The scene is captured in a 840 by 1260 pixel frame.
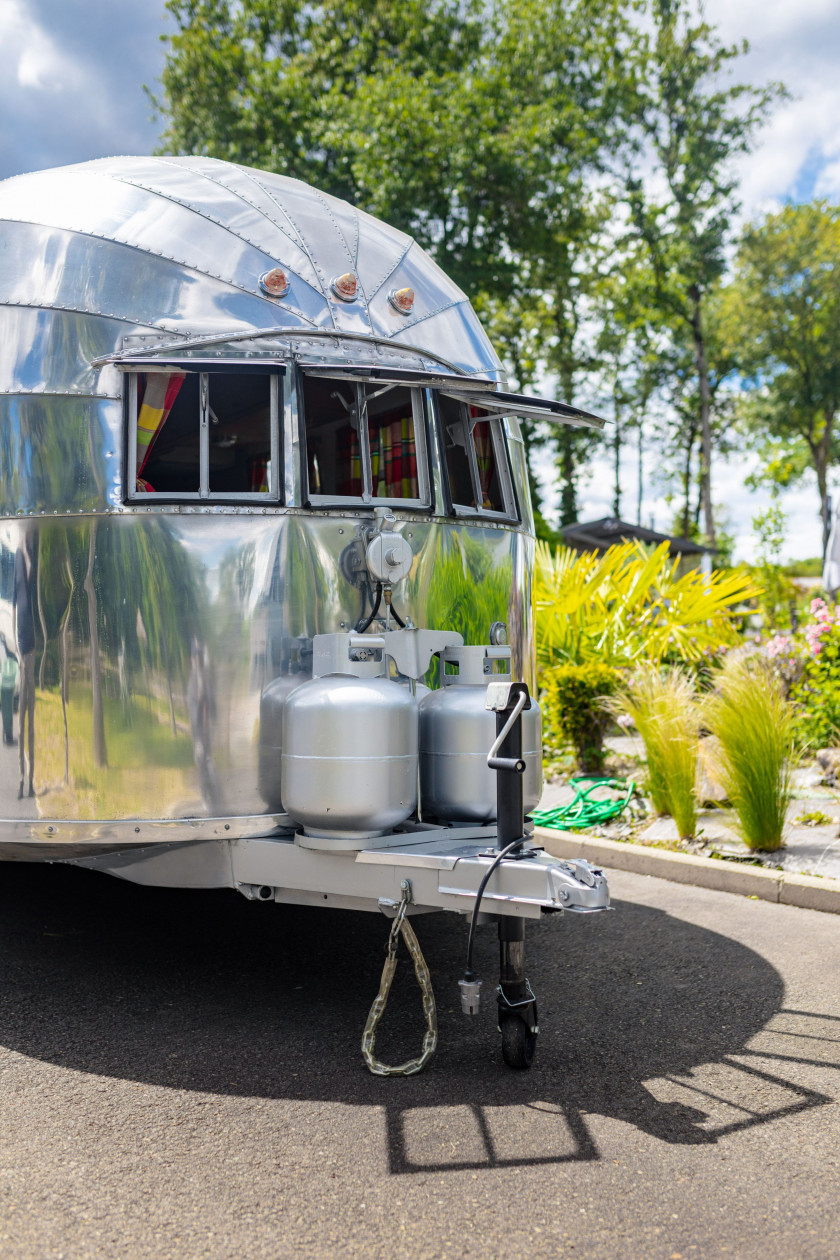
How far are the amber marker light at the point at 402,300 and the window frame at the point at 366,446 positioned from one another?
362 millimetres

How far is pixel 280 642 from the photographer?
14.0 feet

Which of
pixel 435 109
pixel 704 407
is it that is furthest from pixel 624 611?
pixel 704 407

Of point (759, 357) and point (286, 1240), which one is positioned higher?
point (759, 357)

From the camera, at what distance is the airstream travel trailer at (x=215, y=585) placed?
407cm

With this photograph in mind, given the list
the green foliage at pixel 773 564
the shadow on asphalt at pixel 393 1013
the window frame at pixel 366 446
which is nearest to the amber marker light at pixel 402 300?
the window frame at pixel 366 446

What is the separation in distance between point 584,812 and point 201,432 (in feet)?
16.0

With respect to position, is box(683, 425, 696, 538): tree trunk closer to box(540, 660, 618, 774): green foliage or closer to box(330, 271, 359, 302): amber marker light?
box(540, 660, 618, 774): green foliage

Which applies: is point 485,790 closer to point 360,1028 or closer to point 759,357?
point 360,1028

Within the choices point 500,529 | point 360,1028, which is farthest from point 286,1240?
point 500,529

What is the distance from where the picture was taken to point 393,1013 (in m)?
4.48

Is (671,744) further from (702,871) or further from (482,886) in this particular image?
(482,886)

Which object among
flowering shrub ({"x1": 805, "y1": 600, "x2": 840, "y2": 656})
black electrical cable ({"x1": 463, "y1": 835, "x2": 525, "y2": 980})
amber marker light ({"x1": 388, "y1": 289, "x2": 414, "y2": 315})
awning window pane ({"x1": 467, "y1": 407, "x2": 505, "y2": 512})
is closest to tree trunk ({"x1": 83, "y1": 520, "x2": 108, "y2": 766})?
black electrical cable ({"x1": 463, "y1": 835, "x2": 525, "y2": 980})

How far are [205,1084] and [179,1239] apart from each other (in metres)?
0.96

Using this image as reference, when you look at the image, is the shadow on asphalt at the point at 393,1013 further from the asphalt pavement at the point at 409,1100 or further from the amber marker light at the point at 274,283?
the amber marker light at the point at 274,283
